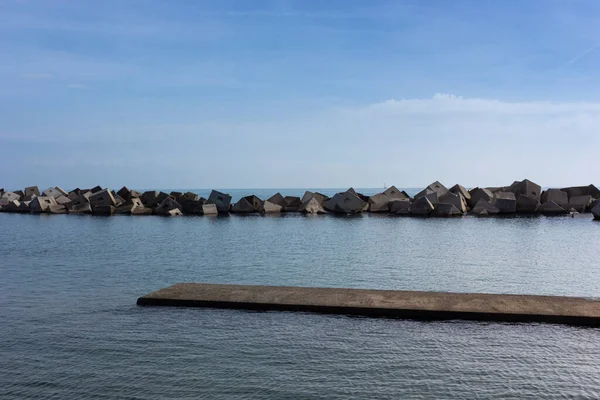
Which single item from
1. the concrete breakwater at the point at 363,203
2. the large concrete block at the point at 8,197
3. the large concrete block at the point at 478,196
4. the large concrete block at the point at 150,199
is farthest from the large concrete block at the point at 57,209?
the large concrete block at the point at 478,196

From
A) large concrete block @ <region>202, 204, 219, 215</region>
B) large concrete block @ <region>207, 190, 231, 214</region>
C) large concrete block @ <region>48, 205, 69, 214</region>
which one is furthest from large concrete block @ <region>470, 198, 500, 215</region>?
large concrete block @ <region>48, 205, 69, 214</region>

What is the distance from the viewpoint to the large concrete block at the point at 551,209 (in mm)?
47656

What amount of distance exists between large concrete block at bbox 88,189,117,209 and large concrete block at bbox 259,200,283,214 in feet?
44.6

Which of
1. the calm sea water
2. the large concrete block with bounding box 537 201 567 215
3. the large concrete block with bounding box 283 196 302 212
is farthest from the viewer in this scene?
the large concrete block with bounding box 283 196 302 212

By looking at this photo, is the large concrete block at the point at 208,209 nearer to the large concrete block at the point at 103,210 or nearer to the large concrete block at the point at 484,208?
the large concrete block at the point at 103,210

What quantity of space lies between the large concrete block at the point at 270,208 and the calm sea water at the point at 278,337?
28474 mm

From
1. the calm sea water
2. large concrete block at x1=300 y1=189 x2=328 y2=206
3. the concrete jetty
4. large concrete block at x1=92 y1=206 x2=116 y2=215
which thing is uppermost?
large concrete block at x1=300 y1=189 x2=328 y2=206

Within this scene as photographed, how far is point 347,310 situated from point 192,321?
3.14 meters

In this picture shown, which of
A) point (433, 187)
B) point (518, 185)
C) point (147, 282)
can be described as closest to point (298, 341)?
point (147, 282)

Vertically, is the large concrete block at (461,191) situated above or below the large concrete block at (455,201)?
above

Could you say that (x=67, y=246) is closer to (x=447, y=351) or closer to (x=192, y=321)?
(x=192, y=321)

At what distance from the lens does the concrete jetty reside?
11.0m

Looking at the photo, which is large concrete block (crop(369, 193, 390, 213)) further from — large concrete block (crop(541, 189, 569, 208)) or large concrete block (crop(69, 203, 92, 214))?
large concrete block (crop(69, 203, 92, 214))

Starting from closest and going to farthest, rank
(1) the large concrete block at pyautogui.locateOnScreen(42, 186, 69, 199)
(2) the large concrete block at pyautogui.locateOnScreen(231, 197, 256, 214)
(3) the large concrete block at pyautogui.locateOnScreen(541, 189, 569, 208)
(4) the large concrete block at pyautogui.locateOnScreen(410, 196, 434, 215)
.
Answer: (4) the large concrete block at pyautogui.locateOnScreen(410, 196, 434, 215) → (3) the large concrete block at pyautogui.locateOnScreen(541, 189, 569, 208) → (2) the large concrete block at pyautogui.locateOnScreen(231, 197, 256, 214) → (1) the large concrete block at pyautogui.locateOnScreen(42, 186, 69, 199)
